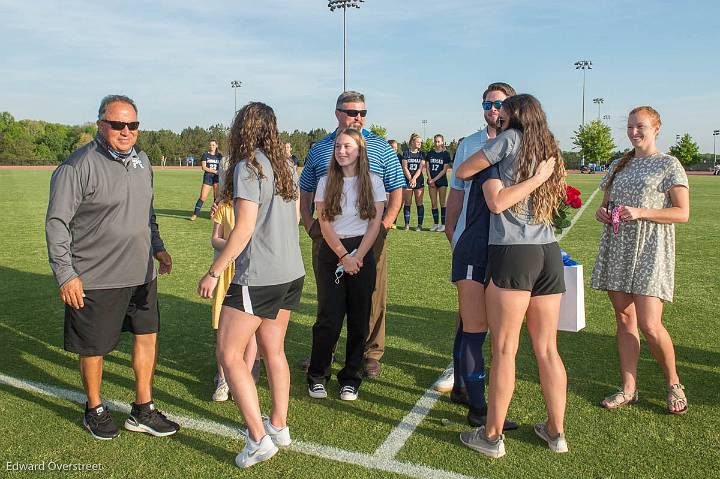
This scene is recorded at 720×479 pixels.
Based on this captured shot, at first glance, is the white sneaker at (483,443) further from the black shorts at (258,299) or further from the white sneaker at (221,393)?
the white sneaker at (221,393)

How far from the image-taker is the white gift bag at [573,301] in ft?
13.8

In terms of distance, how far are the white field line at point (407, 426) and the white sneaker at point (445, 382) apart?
41mm

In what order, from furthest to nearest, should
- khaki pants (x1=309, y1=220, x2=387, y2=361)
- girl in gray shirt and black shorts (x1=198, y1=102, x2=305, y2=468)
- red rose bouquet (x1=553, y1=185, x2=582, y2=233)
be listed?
khaki pants (x1=309, y1=220, x2=387, y2=361) → red rose bouquet (x1=553, y1=185, x2=582, y2=233) → girl in gray shirt and black shorts (x1=198, y1=102, x2=305, y2=468)

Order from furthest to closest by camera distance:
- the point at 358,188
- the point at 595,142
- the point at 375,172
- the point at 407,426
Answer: the point at 595,142
the point at 375,172
the point at 358,188
the point at 407,426

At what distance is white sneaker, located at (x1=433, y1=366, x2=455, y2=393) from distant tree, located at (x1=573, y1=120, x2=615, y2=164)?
8402cm

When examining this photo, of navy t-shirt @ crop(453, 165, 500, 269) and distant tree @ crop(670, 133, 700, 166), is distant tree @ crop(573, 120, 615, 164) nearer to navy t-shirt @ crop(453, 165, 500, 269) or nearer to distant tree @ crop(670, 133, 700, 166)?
distant tree @ crop(670, 133, 700, 166)

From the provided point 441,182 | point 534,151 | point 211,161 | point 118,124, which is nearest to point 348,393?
point 534,151

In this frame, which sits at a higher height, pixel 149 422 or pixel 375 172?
pixel 375 172

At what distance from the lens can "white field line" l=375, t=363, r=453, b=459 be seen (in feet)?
10.9

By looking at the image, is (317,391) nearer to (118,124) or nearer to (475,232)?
(475,232)

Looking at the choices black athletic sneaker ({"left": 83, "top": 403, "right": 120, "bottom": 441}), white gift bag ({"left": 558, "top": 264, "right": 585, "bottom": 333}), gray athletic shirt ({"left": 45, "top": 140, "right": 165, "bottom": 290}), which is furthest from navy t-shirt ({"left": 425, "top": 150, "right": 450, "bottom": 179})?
black athletic sneaker ({"left": 83, "top": 403, "right": 120, "bottom": 441})

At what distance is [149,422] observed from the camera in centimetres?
355

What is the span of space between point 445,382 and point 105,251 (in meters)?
2.38

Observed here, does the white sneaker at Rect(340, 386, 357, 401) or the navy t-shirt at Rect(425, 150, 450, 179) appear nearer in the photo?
the white sneaker at Rect(340, 386, 357, 401)
